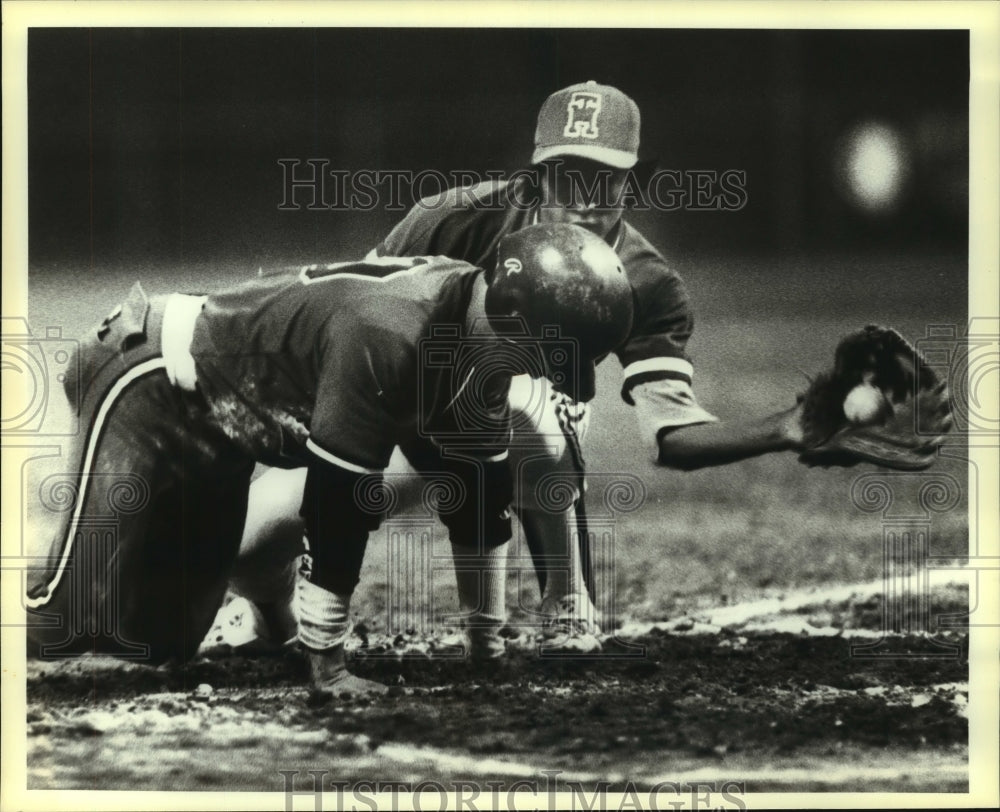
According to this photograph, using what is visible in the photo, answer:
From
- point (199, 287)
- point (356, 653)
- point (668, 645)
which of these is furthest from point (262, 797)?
point (199, 287)

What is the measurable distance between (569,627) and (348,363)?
1.54 meters

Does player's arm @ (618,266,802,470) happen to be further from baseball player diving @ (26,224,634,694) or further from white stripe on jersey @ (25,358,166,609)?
white stripe on jersey @ (25,358,166,609)

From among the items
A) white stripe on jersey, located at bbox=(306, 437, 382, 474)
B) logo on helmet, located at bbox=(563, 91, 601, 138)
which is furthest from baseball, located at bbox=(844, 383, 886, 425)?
white stripe on jersey, located at bbox=(306, 437, 382, 474)

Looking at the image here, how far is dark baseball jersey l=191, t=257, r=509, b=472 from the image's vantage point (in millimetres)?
5148

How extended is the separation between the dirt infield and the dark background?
181 cm

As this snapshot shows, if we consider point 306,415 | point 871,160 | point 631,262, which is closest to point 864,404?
point 871,160

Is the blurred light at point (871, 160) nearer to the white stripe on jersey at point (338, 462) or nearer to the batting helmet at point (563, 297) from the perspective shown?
the batting helmet at point (563, 297)

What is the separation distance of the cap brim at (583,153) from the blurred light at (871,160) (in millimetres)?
987

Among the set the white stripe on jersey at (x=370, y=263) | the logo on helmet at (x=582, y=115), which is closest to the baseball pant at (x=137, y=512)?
the white stripe on jersey at (x=370, y=263)

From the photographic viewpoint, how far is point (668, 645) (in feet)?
17.1

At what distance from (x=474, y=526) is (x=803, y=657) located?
1599 mm

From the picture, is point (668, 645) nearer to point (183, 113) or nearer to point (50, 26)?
point (183, 113)

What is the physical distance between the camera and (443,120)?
206 inches

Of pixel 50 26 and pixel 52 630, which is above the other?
pixel 50 26
